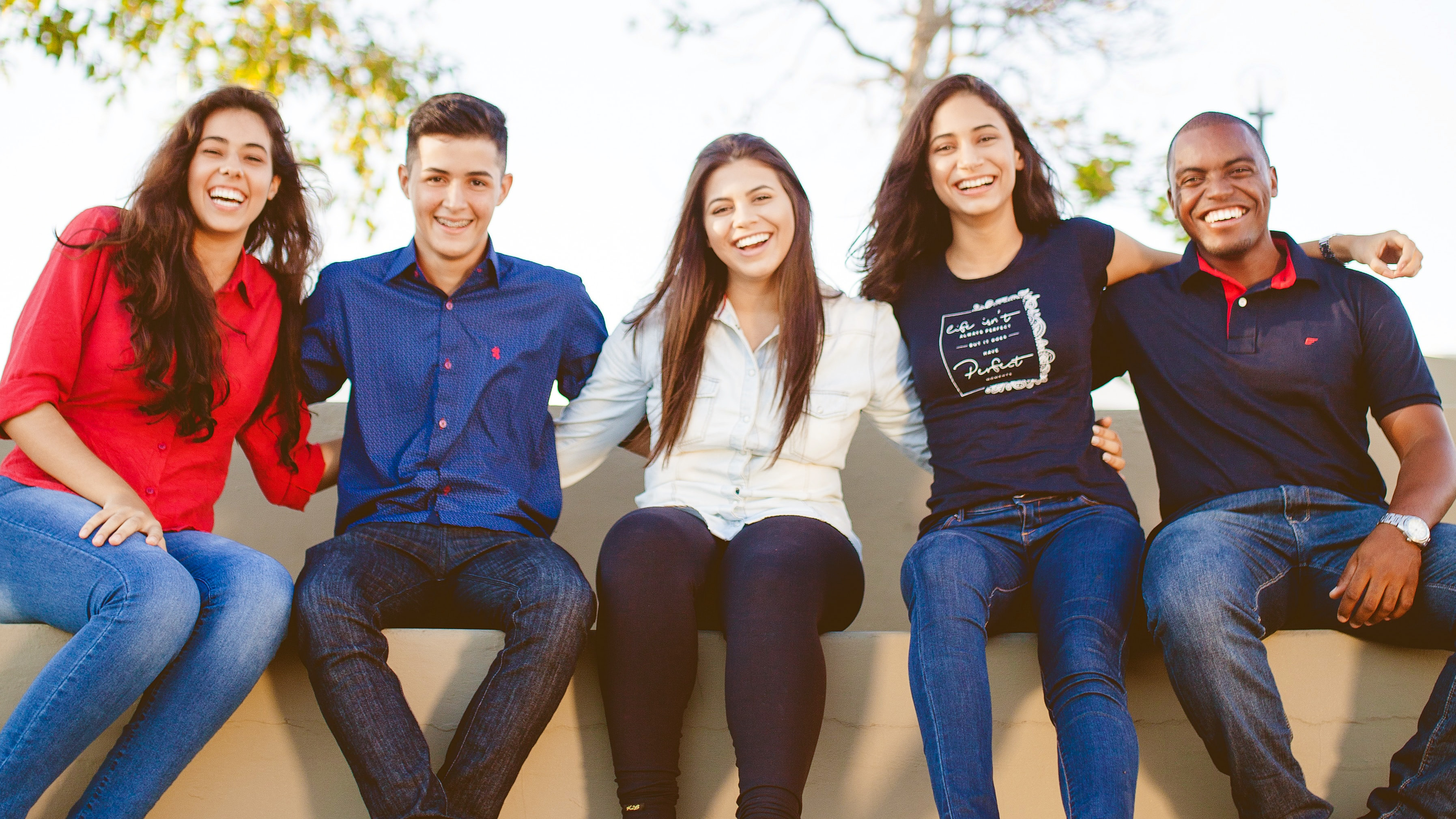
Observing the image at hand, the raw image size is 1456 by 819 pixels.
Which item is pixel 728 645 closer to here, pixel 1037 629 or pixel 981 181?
pixel 1037 629

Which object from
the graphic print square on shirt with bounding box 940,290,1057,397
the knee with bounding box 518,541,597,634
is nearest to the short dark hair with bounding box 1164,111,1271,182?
the graphic print square on shirt with bounding box 940,290,1057,397

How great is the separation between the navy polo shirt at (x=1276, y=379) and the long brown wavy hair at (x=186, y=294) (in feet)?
6.38

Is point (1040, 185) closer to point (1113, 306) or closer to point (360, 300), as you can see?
point (1113, 306)

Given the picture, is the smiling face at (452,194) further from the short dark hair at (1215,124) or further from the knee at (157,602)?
the short dark hair at (1215,124)

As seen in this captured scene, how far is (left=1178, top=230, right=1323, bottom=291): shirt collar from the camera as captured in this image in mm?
2373

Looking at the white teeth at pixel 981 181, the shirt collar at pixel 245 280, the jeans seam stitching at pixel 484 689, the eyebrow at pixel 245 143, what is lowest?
the jeans seam stitching at pixel 484 689

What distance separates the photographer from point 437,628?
7.48ft

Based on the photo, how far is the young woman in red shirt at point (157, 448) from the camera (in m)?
1.83

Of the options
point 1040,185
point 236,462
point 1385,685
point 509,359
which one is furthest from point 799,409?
point 236,462

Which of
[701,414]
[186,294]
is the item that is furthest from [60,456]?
[701,414]

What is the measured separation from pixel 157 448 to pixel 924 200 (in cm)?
182

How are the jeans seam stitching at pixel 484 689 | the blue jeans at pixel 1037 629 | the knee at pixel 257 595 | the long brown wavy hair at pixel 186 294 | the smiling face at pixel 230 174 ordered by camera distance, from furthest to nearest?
the smiling face at pixel 230 174 < the long brown wavy hair at pixel 186 294 < the knee at pixel 257 595 < the jeans seam stitching at pixel 484 689 < the blue jeans at pixel 1037 629

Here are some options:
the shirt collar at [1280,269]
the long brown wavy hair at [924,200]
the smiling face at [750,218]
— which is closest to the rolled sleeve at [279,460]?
the smiling face at [750,218]

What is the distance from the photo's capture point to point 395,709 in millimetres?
1864
